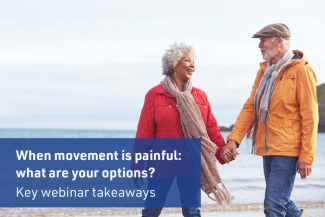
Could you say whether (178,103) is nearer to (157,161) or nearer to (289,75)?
(157,161)

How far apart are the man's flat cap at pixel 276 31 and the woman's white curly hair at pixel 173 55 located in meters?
0.66

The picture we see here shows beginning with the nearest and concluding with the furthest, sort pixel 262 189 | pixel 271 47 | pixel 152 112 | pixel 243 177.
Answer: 1. pixel 271 47
2. pixel 152 112
3. pixel 262 189
4. pixel 243 177

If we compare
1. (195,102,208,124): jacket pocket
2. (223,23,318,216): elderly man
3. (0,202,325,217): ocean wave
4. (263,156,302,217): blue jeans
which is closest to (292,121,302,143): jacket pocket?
(223,23,318,216): elderly man

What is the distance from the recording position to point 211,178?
3.35 m

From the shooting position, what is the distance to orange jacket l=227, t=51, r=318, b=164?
278cm

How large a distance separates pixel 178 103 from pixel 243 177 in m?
8.20

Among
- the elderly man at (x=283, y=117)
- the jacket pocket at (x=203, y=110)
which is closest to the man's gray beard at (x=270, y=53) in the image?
the elderly man at (x=283, y=117)

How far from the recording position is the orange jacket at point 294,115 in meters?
2.78

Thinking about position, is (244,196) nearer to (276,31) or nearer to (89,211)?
(89,211)

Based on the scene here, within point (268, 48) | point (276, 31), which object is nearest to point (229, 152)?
point (268, 48)

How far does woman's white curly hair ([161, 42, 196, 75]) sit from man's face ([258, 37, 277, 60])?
2.06 ft

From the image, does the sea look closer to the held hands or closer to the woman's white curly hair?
the held hands

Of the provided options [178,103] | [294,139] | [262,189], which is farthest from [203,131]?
[262,189]

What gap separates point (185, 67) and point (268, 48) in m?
0.74
